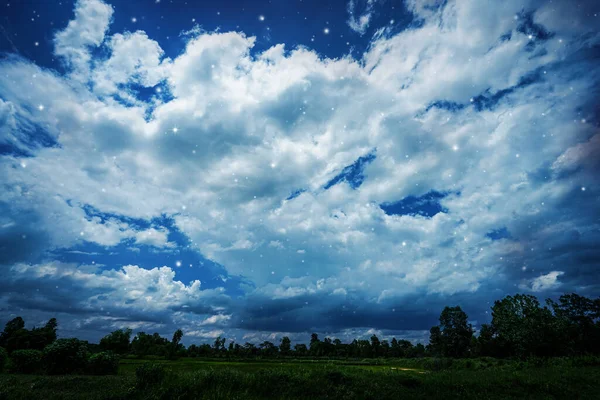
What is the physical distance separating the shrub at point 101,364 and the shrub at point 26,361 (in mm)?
5177

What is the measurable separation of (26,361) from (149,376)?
2697 cm

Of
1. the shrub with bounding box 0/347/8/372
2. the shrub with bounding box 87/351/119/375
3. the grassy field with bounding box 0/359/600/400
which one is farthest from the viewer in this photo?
the shrub with bounding box 0/347/8/372

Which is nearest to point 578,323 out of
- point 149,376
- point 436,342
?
point 436,342

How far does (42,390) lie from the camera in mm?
19266

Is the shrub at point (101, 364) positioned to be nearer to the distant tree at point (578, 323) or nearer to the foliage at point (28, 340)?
the foliage at point (28, 340)

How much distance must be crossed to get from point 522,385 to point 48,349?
5203 centimetres

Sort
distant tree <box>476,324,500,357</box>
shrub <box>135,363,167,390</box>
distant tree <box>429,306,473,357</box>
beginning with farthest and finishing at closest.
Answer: distant tree <box>429,306,473,357</box> < distant tree <box>476,324,500,357</box> < shrub <box>135,363,167,390</box>

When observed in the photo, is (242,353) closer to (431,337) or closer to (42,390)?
(431,337)

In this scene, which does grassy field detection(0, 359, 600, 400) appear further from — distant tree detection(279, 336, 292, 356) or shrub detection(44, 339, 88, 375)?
distant tree detection(279, 336, 292, 356)

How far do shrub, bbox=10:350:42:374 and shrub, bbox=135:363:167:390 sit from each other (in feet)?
76.1

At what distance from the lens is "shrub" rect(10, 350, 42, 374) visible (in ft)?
107

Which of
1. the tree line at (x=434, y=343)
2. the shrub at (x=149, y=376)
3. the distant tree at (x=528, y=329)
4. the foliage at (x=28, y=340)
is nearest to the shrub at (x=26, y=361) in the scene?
the tree line at (x=434, y=343)

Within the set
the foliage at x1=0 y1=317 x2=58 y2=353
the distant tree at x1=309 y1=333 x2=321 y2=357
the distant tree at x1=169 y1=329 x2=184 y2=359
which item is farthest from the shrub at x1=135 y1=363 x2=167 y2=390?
the distant tree at x1=309 y1=333 x2=321 y2=357

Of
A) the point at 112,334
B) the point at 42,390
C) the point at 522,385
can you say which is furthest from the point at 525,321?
the point at 112,334
